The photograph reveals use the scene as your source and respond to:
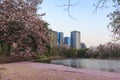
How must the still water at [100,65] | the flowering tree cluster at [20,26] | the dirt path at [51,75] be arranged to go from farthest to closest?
the still water at [100,65] → the dirt path at [51,75] → the flowering tree cluster at [20,26]

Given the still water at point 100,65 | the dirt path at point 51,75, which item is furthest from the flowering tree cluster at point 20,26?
the still water at point 100,65

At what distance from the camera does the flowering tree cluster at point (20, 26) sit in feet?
33.0

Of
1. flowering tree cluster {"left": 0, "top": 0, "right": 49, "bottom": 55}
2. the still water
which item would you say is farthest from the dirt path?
the still water

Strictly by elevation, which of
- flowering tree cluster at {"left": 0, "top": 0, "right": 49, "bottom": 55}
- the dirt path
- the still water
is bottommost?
the still water

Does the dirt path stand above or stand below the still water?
above

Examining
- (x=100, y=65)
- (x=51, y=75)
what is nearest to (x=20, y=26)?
(x=51, y=75)

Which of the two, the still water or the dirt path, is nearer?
the dirt path

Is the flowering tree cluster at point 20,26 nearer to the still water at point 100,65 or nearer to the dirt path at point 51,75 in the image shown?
the dirt path at point 51,75

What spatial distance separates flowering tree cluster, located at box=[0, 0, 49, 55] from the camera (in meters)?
10.1

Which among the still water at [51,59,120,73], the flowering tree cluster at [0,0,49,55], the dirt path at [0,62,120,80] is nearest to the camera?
the flowering tree cluster at [0,0,49,55]

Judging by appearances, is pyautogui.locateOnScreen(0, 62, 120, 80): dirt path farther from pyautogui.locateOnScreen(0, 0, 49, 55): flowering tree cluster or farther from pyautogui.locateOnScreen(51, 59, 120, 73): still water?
pyautogui.locateOnScreen(51, 59, 120, 73): still water

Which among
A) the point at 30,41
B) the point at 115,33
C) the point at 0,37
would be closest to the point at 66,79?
the point at 30,41

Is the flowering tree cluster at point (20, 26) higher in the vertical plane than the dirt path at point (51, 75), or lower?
higher

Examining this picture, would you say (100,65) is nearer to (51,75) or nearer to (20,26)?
(51,75)
